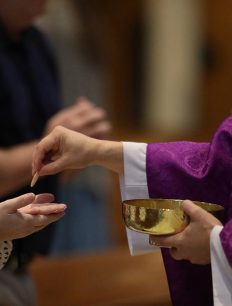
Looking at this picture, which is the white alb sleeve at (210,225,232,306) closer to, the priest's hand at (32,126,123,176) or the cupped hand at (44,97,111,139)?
the priest's hand at (32,126,123,176)

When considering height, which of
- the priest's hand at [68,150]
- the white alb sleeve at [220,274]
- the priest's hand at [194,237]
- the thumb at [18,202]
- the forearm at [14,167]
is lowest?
the forearm at [14,167]

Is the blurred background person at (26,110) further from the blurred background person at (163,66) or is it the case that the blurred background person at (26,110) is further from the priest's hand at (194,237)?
the blurred background person at (163,66)

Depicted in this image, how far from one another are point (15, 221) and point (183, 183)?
241 mm

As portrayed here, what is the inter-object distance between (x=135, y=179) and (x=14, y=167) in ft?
1.32

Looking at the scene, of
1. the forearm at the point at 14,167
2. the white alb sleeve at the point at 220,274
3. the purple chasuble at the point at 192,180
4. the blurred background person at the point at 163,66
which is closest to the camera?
the white alb sleeve at the point at 220,274

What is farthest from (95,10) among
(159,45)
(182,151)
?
(182,151)

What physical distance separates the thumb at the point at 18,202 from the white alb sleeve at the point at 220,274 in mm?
241

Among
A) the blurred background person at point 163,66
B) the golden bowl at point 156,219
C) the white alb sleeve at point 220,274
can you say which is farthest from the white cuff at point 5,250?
the blurred background person at point 163,66

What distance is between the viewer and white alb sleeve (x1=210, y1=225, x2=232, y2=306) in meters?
0.95

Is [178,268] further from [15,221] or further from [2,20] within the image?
[2,20]

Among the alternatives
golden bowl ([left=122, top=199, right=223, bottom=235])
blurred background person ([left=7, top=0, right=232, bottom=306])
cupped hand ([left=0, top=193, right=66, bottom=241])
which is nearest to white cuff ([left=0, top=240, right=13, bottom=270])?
cupped hand ([left=0, top=193, right=66, bottom=241])

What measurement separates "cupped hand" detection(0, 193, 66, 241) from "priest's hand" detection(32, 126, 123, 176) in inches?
3.6

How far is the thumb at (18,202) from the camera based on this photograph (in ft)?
3.32

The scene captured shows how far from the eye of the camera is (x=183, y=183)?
1.09 metres
